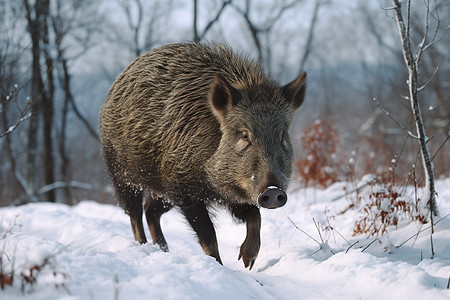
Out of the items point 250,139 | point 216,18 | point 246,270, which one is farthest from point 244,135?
point 216,18

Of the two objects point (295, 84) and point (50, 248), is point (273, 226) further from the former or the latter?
point (50, 248)

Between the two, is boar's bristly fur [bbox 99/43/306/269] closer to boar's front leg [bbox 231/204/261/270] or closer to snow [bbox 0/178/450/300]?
boar's front leg [bbox 231/204/261/270]

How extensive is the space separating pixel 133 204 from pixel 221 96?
2081 mm

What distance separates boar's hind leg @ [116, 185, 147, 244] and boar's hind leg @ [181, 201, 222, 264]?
4.18 feet

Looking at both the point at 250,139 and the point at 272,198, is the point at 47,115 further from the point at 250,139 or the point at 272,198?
the point at 272,198

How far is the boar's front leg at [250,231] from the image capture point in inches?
157

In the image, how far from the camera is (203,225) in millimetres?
4281

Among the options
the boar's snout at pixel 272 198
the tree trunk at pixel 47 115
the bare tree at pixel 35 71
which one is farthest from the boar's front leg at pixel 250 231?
the tree trunk at pixel 47 115

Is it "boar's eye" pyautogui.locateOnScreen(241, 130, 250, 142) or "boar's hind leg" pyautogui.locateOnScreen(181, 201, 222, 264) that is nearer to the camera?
"boar's eye" pyautogui.locateOnScreen(241, 130, 250, 142)

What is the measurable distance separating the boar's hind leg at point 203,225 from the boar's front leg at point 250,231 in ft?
0.86

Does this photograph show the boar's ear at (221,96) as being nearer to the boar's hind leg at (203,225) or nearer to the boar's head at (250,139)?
the boar's head at (250,139)

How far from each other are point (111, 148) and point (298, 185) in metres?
5.22

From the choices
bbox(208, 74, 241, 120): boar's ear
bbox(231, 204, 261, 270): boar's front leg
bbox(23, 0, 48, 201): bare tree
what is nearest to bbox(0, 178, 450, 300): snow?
bbox(231, 204, 261, 270): boar's front leg

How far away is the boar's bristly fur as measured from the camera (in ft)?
12.9
